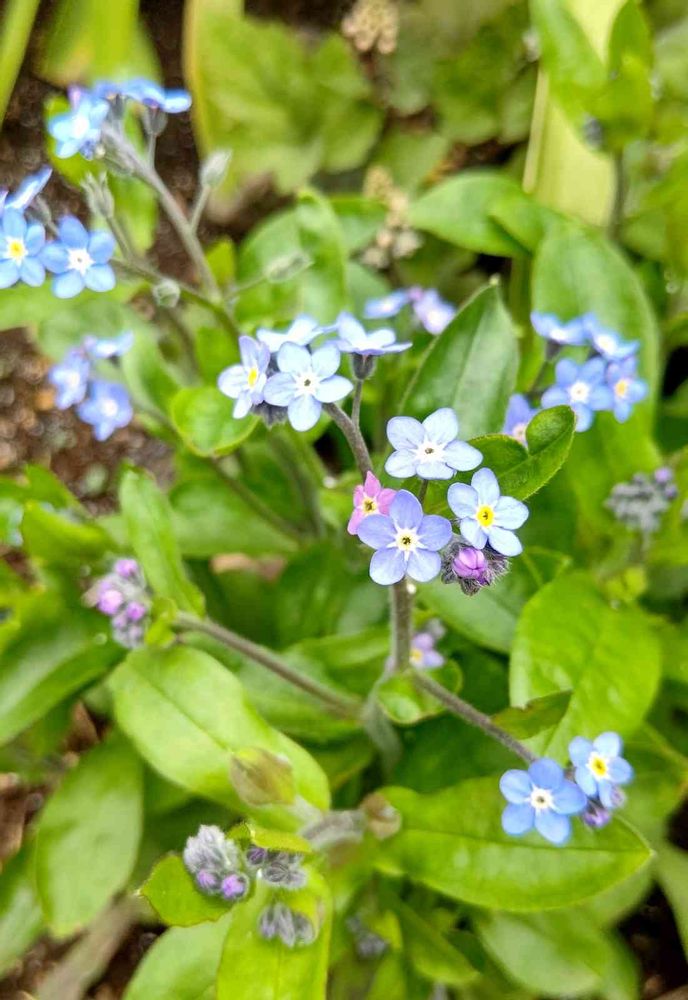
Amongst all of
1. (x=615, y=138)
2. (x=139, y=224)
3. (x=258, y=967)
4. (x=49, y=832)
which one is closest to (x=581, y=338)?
(x=615, y=138)

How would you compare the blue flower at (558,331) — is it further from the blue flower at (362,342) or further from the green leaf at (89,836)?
the green leaf at (89,836)

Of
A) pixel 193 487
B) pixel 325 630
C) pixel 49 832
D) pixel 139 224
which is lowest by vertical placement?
A: pixel 49 832

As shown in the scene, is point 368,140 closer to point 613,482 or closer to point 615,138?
point 615,138

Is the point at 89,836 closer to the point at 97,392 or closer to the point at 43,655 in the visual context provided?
the point at 43,655

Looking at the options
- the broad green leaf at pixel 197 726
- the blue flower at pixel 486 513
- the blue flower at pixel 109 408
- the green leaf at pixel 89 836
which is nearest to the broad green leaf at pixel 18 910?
the green leaf at pixel 89 836

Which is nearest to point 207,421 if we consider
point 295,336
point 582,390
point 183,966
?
point 295,336

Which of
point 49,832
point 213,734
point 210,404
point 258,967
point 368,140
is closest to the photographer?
point 258,967
